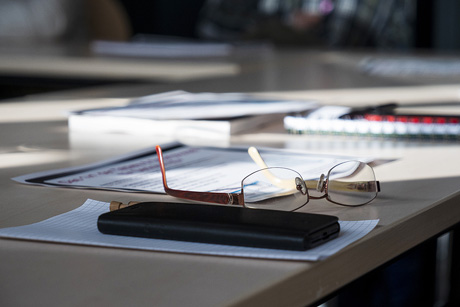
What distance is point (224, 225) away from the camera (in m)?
0.52

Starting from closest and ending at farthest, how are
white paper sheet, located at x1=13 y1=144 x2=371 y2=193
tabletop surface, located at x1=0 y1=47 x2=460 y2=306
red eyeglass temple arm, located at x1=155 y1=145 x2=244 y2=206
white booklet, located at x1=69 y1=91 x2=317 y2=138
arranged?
tabletop surface, located at x1=0 y1=47 x2=460 y2=306, red eyeglass temple arm, located at x1=155 y1=145 x2=244 y2=206, white paper sheet, located at x1=13 y1=144 x2=371 y2=193, white booklet, located at x1=69 y1=91 x2=317 y2=138

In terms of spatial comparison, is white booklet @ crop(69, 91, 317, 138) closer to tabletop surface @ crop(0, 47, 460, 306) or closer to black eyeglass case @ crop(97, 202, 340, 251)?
tabletop surface @ crop(0, 47, 460, 306)

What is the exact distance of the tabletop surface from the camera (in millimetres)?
443

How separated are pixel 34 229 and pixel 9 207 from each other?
0.10 m

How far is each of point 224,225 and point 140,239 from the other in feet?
0.22

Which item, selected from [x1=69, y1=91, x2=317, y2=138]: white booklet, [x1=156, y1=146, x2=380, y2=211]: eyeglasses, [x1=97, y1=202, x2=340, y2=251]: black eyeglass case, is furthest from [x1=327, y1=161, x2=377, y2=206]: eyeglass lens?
[x1=69, y1=91, x2=317, y2=138]: white booklet

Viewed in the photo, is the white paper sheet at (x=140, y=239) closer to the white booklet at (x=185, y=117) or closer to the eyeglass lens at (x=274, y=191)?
the eyeglass lens at (x=274, y=191)

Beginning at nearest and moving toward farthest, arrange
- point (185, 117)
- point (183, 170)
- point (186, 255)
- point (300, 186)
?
point (186, 255) → point (300, 186) → point (183, 170) → point (185, 117)

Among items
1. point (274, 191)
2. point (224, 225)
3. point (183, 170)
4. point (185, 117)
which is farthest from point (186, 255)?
point (185, 117)

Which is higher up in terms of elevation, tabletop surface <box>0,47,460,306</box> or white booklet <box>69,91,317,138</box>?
white booklet <box>69,91,317,138</box>

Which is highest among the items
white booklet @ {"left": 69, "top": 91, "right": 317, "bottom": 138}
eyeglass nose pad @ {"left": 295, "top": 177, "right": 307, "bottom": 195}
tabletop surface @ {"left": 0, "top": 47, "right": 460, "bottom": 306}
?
white booklet @ {"left": 69, "top": 91, "right": 317, "bottom": 138}

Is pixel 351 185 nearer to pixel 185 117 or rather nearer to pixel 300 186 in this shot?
pixel 300 186

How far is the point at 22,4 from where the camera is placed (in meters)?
3.64

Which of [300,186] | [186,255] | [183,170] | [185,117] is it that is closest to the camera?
[186,255]
